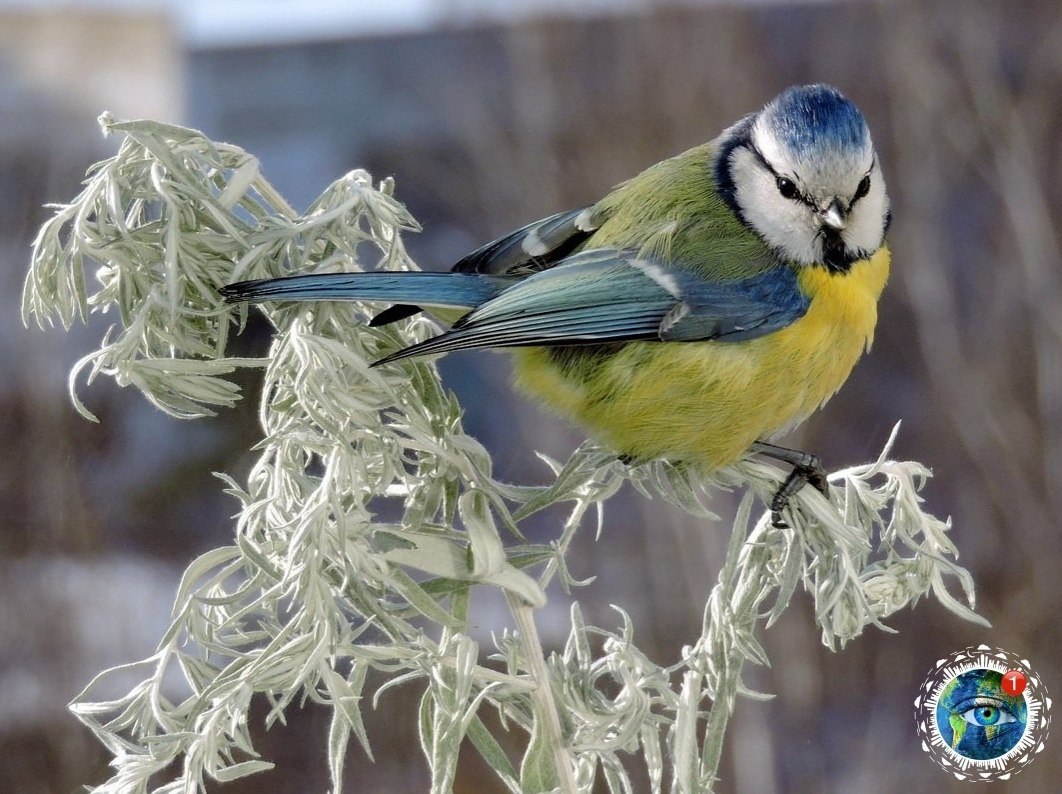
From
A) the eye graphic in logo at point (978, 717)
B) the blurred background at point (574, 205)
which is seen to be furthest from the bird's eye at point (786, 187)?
the blurred background at point (574, 205)

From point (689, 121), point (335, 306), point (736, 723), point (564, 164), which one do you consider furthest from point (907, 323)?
point (335, 306)

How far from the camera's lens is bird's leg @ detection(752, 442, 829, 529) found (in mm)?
724

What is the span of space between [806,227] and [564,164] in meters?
2.15

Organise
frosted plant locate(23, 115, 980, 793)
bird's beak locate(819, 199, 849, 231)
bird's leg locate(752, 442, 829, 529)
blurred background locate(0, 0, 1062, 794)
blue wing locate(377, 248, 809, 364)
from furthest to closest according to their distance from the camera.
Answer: blurred background locate(0, 0, 1062, 794), bird's beak locate(819, 199, 849, 231), blue wing locate(377, 248, 809, 364), bird's leg locate(752, 442, 829, 529), frosted plant locate(23, 115, 980, 793)

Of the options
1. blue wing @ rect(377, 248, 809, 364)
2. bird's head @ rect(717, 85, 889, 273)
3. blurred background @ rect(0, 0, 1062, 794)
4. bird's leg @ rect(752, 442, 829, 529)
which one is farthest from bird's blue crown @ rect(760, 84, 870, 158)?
blurred background @ rect(0, 0, 1062, 794)

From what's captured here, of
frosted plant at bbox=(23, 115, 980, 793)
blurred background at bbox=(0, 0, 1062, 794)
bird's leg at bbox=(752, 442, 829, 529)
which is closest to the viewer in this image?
frosted plant at bbox=(23, 115, 980, 793)

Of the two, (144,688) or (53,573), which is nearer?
(144,688)

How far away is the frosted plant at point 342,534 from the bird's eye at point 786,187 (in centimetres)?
35

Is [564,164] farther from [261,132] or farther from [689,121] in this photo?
Result: [261,132]

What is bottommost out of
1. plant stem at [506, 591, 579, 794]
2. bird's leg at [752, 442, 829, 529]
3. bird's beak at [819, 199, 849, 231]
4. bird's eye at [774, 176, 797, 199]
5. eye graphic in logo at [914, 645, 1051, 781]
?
eye graphic in logo at [914, 645, 1051, 781]

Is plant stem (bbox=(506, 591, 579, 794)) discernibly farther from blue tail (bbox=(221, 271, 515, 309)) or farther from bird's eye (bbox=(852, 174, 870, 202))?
bird's eye (bbox=(852, 174, 870, 202))

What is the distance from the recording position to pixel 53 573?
2328 millimetres

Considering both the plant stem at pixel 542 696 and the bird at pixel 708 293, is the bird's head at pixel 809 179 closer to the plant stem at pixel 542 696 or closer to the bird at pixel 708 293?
the bird at pixel 708 293

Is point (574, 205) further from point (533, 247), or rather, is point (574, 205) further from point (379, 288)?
point (379, 288)
